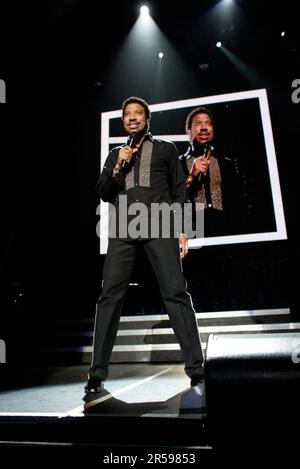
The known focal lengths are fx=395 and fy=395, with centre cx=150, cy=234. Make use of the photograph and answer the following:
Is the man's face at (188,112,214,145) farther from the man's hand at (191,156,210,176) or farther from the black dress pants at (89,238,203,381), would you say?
the black dress pants at (89,238,203,381)

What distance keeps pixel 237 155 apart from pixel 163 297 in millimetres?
2397

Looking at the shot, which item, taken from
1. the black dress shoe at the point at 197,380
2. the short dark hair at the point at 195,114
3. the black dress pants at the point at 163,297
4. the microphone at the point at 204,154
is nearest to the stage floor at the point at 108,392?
the black dress shoe at the point at 197,380

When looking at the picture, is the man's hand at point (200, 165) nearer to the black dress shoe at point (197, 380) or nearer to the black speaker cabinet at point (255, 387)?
the black dress shoe at point (197, 380)

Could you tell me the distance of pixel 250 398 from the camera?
122 centimetres

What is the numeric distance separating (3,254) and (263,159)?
10.1 ft

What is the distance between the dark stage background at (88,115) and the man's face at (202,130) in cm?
41

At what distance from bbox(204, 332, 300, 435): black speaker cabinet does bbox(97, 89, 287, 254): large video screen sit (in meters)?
2.69

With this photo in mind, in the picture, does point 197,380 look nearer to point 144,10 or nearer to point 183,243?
point 183,243

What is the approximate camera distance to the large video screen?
3920 millimetres

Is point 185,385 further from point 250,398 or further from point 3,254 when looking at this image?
point 3,254

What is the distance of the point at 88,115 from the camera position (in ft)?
15.9

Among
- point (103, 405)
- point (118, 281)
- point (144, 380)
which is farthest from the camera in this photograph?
point (144, 380)

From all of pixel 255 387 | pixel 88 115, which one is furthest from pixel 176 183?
pixel 88 115
